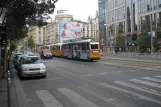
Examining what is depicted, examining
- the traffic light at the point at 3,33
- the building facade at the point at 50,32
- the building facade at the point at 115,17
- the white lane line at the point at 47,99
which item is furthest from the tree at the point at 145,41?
the building facade at the point at 50,32

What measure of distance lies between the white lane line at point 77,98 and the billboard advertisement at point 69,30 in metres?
91.0

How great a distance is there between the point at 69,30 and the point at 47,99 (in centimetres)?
9562

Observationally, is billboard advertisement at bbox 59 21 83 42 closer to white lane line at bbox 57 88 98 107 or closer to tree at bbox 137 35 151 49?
tree at bbox 137 35 151 49

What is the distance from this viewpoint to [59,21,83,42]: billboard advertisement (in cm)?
10181

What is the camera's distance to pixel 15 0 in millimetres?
12258

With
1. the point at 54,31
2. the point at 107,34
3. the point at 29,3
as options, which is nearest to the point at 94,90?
the point at 29,3

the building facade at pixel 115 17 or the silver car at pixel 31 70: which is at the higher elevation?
the building facade at pixel 115 17

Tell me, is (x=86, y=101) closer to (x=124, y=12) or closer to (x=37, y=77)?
(x=37, y=77)

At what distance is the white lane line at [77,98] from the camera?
7890mm

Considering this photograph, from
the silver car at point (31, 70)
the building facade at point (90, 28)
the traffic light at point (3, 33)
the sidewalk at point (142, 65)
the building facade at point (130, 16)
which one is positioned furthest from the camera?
the building facade at point (90, 28)

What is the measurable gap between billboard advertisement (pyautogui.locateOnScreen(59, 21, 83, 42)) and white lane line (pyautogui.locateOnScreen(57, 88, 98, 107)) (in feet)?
299

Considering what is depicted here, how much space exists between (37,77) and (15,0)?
557cm

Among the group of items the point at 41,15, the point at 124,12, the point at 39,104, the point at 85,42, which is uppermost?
the point at 124,12

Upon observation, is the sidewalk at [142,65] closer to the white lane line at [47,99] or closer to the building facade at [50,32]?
the white lane line at [47,99]
